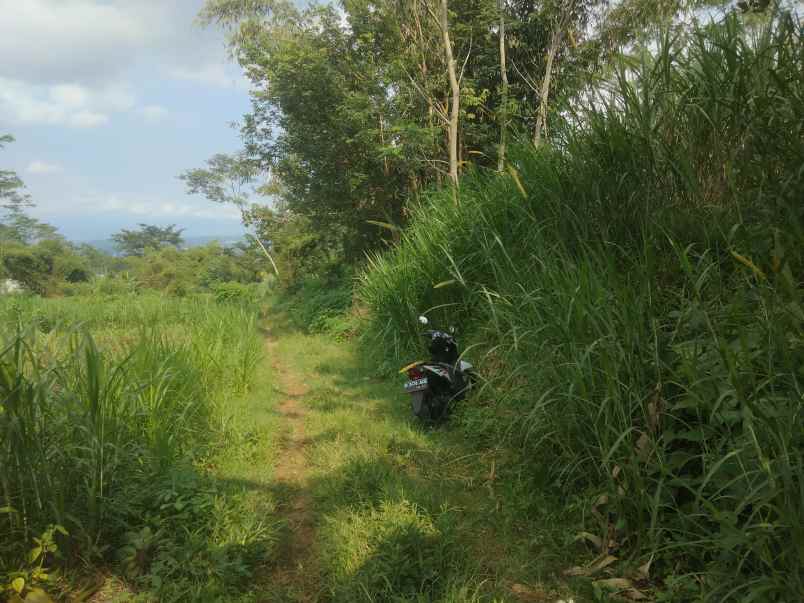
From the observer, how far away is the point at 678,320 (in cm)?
228

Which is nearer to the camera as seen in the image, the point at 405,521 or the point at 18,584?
the point at 18,584

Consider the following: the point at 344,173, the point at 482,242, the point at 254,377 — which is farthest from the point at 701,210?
the point at 344,173

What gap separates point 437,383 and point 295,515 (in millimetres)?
1490

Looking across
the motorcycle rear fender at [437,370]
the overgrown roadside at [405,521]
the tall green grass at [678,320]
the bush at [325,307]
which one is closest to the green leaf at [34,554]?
the overgrown roadside at [405,521]

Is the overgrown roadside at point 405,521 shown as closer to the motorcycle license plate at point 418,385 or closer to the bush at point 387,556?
the bush at point 387,556

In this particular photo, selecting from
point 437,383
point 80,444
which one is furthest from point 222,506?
point 437,383

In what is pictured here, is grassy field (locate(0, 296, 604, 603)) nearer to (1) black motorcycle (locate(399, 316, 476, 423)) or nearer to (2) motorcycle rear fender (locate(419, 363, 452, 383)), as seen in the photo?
(1) black motorcycle (locate(399, 316, 476, 423))

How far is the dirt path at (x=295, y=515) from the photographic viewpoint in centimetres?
234

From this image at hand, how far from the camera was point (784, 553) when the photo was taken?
1612mm

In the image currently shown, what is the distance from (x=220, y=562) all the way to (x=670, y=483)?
2026 millimetres

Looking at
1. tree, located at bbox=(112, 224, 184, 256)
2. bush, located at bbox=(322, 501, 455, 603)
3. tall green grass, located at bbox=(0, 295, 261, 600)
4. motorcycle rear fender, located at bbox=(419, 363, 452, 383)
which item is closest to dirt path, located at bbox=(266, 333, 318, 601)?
bush, located at bbox=(322, 501, 455, 603)

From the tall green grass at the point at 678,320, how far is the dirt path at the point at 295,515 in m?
1.30

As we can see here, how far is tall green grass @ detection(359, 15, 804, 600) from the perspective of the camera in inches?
72.8

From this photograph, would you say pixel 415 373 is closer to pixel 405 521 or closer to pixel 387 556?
pixel 405 521
